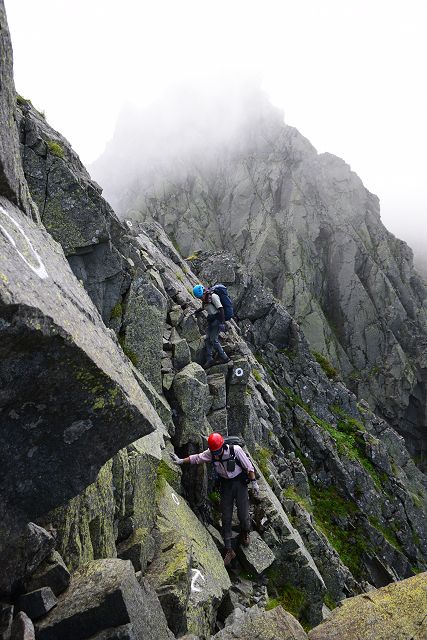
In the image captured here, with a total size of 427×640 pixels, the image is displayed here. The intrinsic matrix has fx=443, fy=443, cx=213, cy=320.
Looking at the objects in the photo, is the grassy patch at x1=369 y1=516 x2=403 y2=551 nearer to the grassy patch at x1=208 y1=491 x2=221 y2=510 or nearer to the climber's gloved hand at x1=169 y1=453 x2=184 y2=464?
the grassy patch at x1=208 y1=491 x2=221 y2=510

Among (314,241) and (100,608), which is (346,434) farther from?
(314,241)

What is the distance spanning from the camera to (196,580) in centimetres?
1242

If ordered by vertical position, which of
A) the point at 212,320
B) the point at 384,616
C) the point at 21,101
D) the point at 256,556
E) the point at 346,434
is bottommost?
the point at 384,616

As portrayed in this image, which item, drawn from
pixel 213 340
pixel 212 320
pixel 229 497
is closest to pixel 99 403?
pixel 229 497

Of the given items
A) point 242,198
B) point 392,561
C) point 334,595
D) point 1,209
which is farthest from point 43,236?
point 242,198

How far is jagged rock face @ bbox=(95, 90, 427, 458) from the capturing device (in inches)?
4220

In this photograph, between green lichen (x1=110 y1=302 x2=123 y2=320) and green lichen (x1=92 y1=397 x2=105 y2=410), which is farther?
green lichen (x1=110 y1=302 x2=123 y2=320)

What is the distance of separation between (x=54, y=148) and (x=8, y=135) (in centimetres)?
1059

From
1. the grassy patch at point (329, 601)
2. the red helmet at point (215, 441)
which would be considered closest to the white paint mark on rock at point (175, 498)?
the red helmet at point (215, 441)

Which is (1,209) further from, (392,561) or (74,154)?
(392,561)

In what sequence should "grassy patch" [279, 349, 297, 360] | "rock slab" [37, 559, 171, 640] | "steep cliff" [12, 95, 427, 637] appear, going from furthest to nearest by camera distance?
"grassy patch" [279, 349, 297, 360] → "steep cliff" [12, 95, 427, 637] → "rock slab" [37, 559, 171, 640]

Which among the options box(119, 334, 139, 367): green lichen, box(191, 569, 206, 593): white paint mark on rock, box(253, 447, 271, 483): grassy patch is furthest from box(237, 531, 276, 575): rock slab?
box(119, 334, 139, 367): green lichen

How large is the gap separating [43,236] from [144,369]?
384 inches

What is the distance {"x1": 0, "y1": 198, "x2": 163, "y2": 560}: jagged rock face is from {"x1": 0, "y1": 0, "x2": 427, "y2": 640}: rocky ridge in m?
0.03
